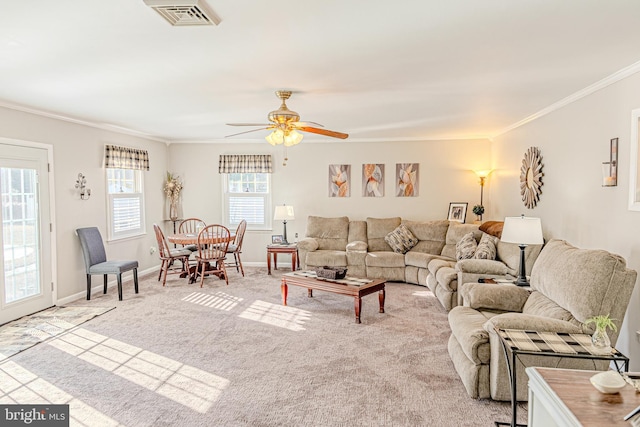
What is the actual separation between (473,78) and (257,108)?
243 centimetres

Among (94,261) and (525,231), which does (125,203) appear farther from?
(525,231)

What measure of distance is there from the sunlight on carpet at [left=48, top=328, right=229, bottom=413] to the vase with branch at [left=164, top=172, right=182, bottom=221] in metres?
3.77

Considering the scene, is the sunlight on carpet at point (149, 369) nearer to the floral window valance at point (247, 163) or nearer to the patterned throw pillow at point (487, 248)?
the patterned throw pillow at point (487, 248)

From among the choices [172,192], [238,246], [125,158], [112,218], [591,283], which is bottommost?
[238,246]

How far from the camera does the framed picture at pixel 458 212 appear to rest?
7215mm

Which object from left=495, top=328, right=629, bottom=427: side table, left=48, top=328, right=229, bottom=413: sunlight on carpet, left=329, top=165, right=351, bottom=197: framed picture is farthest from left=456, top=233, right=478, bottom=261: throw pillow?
left=48, top=328, right=229, bottom=413: sunlight on carpet

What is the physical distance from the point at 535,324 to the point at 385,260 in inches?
155

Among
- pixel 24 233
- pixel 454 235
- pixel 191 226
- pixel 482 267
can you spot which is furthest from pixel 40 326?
pixel 454 235

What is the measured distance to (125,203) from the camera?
6695mm

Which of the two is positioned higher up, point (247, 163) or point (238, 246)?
point (247, 163)

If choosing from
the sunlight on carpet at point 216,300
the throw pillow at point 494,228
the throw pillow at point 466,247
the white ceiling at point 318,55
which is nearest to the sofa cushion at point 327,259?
the sunlight on carpet at point 216,300

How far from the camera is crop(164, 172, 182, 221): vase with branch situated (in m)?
7.73

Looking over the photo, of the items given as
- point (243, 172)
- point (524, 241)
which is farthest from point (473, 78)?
point (243, 172)

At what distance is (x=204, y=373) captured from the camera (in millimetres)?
3322
